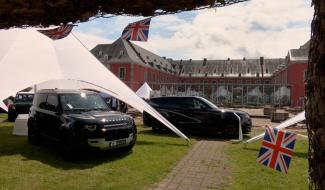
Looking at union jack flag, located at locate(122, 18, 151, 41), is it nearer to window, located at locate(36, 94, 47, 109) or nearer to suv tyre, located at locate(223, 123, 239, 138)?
window, located at locate(36, 94, 47, 109)

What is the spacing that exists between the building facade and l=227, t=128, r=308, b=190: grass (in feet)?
98.1

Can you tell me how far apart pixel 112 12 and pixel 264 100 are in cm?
5365

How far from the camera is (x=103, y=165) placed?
797 centimetres

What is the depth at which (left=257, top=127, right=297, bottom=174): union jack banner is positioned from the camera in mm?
5750

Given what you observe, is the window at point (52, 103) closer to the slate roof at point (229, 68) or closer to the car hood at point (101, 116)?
the car hood at point (101, 116)

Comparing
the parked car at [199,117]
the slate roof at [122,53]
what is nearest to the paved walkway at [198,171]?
the parked car at [199,117]

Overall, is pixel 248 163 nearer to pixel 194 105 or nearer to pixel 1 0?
pixel 194 105

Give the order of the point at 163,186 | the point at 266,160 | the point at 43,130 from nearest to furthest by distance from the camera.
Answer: the point at 266,160 → the point at 163,186 → the point at 43,130

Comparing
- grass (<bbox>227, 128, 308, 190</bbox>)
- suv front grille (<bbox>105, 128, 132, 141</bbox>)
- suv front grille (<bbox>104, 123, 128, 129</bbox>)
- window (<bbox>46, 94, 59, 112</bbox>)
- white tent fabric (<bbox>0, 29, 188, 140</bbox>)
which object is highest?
white tent fabric (<bbox>0, 29, 188, 140</bbox>)

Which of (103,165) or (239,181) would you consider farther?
(103,165)

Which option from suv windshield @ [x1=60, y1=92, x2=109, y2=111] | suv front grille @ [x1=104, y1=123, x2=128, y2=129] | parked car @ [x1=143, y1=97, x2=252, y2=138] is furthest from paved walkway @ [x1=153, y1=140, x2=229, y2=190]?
parked car @ [x1=143, y1=97, x2=252, y2=138]

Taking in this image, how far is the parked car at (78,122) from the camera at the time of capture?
26.9 ft

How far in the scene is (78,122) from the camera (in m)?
8.21

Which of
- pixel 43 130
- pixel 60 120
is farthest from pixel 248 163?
pixel 43 130
